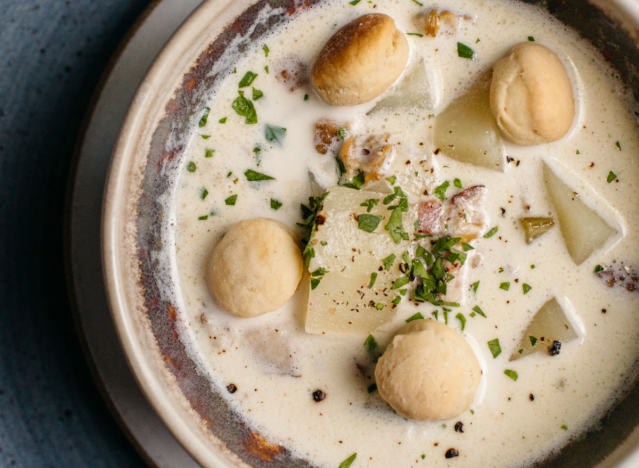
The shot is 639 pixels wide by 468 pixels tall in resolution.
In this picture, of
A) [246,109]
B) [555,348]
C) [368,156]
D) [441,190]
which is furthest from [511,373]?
[246,109]

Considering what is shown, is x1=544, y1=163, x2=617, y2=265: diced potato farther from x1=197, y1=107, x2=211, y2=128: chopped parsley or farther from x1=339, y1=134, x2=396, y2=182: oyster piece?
x1=197, y1=107, x2=211, y2=128: chopped parsley

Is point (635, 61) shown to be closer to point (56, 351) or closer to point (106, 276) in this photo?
point (106, 276)

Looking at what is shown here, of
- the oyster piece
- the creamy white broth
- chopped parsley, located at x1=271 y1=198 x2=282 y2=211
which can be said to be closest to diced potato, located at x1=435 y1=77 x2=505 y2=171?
the creamy white broth

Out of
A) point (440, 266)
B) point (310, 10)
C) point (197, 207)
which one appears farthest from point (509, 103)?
point (197, 207)

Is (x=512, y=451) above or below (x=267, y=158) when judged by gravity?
below

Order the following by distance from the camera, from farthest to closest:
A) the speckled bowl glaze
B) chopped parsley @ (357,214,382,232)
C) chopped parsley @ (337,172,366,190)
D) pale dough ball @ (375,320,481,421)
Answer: chopped parsley @ (337,172,366,190)
chopped parsley @ (357,214,382,232)
pale dough ball @ (375,320,481,421)
the speckled bowl glaze

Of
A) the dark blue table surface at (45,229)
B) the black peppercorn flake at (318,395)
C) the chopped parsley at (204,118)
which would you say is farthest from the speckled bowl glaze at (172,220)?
the dark blue table surface at (45,229)

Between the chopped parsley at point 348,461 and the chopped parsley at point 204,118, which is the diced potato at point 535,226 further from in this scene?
the chopped parsley at point 204,118
